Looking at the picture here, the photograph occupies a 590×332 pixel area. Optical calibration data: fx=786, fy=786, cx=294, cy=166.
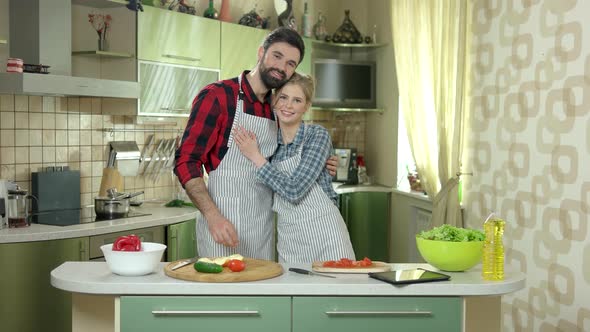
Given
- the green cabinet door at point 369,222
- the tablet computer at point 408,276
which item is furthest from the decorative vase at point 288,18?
the tablet computer at point 408,276

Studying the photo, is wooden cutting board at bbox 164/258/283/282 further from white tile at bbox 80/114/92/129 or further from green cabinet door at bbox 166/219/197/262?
white tile at bbox 80/114/92/129

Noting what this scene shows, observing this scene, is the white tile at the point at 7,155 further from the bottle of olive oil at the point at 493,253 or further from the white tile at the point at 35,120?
the bottle of olive oil at the point at 493,253

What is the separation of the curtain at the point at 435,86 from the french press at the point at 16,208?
259 centimetres

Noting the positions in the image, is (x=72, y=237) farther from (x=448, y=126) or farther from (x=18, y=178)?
Result: (x=448, y=126)

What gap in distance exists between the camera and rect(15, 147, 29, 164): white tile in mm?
4451

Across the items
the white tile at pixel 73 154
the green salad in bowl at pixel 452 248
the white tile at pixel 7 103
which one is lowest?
the green salad in bowl at pixel 452 248

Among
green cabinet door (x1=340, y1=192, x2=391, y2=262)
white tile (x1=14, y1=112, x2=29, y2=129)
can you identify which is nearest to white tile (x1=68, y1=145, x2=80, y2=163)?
white tile (x1=14, y1=112, x2=29, y2=129)

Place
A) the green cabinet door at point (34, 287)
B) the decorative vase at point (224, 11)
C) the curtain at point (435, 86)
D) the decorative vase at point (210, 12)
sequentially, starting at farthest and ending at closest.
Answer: the decorative vase at point (224, 11), the decorative vase at point (210, 12), the curtain at point (435, 86), the green cabinet door at point (34, 287)

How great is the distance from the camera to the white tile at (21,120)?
444 centimetres

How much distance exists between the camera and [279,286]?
2.43 meters

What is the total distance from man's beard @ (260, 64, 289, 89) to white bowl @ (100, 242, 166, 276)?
0.98m

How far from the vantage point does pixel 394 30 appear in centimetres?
586

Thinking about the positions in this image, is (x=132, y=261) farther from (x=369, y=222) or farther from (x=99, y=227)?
(x=369, y=222)

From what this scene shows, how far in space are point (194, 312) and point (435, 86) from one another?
10.8 ft
